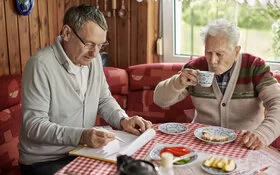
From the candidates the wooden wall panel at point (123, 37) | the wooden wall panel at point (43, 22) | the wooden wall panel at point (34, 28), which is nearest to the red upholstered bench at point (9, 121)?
the wooden wall panel at point (34, 28)

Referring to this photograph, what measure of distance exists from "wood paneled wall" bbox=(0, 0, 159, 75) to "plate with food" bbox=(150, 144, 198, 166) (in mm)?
1565

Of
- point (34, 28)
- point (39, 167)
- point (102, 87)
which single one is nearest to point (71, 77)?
point (102, 87)

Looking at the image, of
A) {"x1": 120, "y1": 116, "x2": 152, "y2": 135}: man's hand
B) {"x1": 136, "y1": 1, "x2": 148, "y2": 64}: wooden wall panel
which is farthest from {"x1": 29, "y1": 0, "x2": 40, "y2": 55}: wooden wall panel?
{"x1": 120, "y1": 116, "x2": 152, "y2": 135}: man's hand

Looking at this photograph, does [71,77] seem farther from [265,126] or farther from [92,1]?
[92,1]

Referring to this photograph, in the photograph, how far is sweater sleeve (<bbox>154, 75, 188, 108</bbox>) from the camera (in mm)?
2111

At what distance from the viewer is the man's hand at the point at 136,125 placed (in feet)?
5.91

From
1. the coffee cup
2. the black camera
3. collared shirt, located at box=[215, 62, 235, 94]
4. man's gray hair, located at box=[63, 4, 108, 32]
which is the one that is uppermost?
man's gray hair, located at box=[63, 4, 108, 32]

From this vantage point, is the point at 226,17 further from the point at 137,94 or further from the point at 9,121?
the point at 9,121

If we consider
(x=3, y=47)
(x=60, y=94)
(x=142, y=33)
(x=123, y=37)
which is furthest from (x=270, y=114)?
(x=3, y=47)

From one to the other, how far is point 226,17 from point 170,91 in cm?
107

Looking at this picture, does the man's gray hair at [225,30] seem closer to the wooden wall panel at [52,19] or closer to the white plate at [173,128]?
the white plate at [173,128]

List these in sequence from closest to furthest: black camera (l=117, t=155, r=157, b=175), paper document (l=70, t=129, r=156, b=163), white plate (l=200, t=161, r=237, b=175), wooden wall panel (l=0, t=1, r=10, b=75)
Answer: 1. black camera (l=117, t=155, r=157, b=175)
2. white plate (l=200, t=161, r=237, b=175)
3. paper document (l=70, t=129, r=156, b=163)
4. wooden wall panel (l=0, t=1, r=10, b=75)

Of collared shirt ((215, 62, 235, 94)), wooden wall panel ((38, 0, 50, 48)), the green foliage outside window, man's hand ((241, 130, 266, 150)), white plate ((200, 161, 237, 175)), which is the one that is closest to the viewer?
white plate ((200, 161, 237, 175))

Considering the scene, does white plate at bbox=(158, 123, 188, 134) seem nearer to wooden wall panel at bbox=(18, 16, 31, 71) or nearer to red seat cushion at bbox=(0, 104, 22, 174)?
red seat cushion at bbox=(0, 104, 22, 174)
